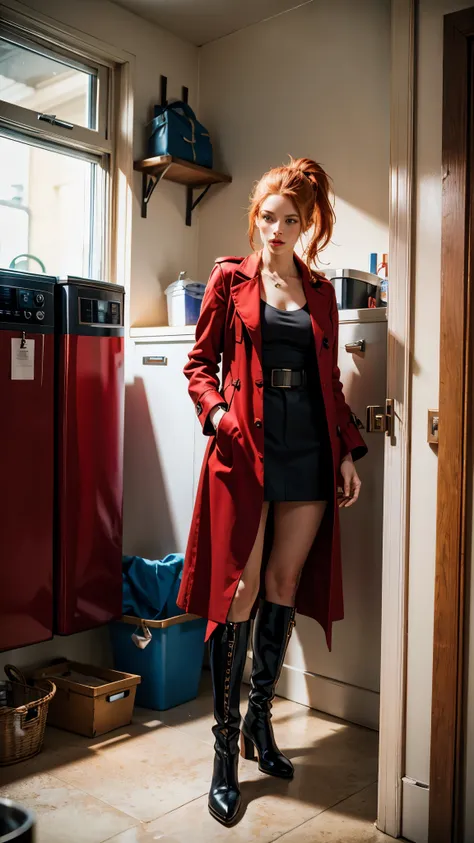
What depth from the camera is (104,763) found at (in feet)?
7.92

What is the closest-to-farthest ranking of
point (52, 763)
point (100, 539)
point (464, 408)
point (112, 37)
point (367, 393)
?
point (464, 408), point (52, 763), point (367, 393), point (100, 539), point (112, 37)

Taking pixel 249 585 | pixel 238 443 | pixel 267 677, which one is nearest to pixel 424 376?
pixel 238 443

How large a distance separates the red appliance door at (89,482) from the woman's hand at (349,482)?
3.02 feet

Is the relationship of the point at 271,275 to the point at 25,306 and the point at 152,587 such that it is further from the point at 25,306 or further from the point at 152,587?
the point at 152,587

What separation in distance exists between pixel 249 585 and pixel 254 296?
816 mm

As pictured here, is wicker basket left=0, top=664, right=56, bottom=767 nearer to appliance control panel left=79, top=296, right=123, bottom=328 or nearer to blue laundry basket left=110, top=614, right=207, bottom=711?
blue laundry basket left=110, top=614, right=207, bottom=711

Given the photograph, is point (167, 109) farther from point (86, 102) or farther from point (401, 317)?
point (401, 317)

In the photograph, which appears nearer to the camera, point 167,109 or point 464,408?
point 464,408

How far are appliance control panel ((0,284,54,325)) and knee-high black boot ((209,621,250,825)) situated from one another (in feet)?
3.77

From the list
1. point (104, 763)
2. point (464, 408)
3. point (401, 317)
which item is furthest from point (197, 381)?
point (104, 763)

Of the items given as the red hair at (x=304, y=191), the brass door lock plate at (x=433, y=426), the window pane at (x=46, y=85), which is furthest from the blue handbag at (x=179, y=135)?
the brass door lock plate at (x=433, y=426)

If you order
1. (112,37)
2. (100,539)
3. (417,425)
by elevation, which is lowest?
(100,539)

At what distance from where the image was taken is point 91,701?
2574 millimetres

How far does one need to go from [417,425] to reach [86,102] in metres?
2.10
